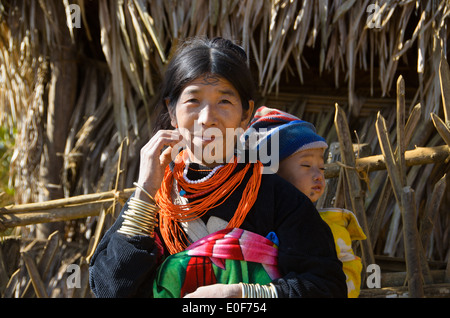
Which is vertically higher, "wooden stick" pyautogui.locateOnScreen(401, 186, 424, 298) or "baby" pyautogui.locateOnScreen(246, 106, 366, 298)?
"baby" pyautogui.locateOnScreen(246, 106, 366, 298)

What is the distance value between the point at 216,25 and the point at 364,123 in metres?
1.25

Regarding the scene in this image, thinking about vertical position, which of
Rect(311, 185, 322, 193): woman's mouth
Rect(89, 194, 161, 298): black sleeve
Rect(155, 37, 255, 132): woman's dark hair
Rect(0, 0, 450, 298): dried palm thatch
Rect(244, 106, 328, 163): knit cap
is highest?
Rect(0, 0, 450, 298): dried palm thatch

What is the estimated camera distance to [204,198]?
162 cm

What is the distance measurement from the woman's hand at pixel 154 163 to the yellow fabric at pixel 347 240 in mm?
605

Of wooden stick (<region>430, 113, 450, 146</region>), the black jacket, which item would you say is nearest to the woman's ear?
the black jacket

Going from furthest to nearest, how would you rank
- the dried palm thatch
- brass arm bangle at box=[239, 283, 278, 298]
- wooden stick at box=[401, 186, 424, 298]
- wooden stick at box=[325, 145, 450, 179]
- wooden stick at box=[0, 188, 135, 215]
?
the dried palm thatch, wooden stick at box=[0, 188, 135, 215], wooden stick at box=[325, 145, 450, 179], wooden stick at box=[401, 186, 424, 298], brass arm bangle at box=[239, 283, 278, 298]

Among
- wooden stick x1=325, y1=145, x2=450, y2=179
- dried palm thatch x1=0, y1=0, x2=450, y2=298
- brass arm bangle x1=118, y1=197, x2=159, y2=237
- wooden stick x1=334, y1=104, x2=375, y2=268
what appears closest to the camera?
brass arm bangle x1=118, y1=197, x2=159, y2=237

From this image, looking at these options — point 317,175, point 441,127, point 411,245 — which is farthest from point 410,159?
point 317,175

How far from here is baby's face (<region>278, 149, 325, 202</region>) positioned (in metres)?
1.88

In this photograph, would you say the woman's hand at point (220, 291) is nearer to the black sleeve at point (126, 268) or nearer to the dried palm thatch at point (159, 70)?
the black sleeve at point (126, 268)

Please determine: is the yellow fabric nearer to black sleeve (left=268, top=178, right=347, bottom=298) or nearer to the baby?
the baby

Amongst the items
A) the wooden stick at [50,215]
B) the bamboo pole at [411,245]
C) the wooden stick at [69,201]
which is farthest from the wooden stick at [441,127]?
the wooden stick at [50,215]

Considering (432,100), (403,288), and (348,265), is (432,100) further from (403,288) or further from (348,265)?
(348,265)

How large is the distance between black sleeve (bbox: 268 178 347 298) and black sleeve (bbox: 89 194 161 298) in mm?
351
